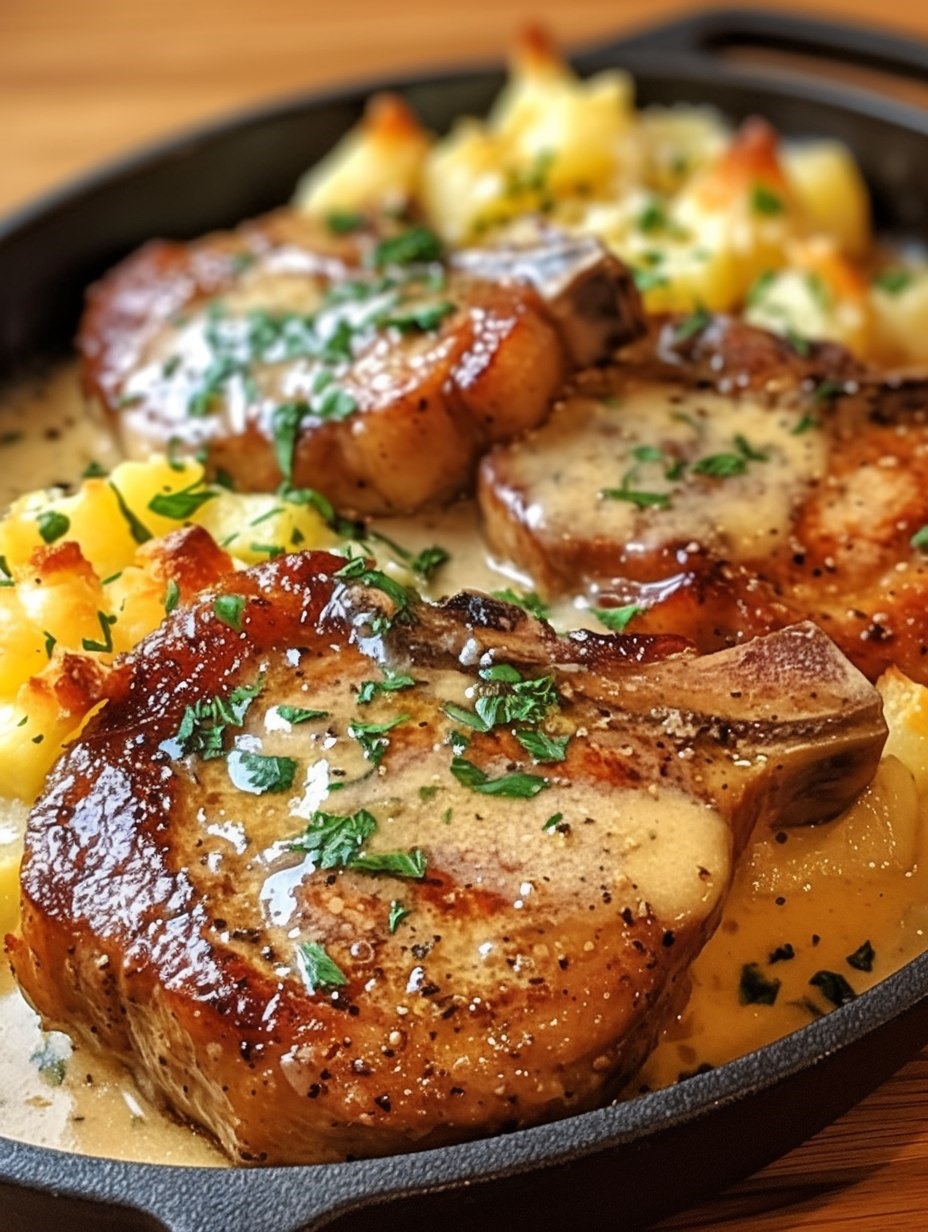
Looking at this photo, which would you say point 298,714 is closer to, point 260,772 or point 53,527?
point 260,772

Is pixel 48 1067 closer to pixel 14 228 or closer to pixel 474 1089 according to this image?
pixel 474 1089

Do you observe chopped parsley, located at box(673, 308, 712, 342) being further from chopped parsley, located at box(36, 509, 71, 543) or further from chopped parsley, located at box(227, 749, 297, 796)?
chopped parsley, located at box(227, 749, 297, 796)

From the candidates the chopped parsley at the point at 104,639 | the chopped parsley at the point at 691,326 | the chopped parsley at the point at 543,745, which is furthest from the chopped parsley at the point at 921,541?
the chopped parsley at the point at 104,639

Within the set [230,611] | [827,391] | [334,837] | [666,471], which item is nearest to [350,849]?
[334,837]

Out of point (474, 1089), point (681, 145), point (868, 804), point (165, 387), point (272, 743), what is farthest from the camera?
point (681, 145)

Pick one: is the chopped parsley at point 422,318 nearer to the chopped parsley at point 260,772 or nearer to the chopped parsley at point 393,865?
the chopped parsley at point 260,772

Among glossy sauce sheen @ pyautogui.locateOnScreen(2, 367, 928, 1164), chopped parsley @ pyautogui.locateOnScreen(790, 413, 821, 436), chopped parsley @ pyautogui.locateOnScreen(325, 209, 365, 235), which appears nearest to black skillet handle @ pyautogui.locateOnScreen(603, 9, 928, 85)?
chopped parsley @ pyautogui.locateOnScreen(325, 209, 365, 235)

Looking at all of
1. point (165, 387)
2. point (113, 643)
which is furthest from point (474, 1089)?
point (165, 387)

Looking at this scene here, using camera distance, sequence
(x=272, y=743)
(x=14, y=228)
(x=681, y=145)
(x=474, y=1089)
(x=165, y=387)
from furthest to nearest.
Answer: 1. (x=681, y=145)
2. (x=14, y=228)
3. (x=165, y=387)
4. (x=272, y=743)
5. (x=474, y=1089)

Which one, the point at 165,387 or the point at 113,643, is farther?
the point at 165,387
